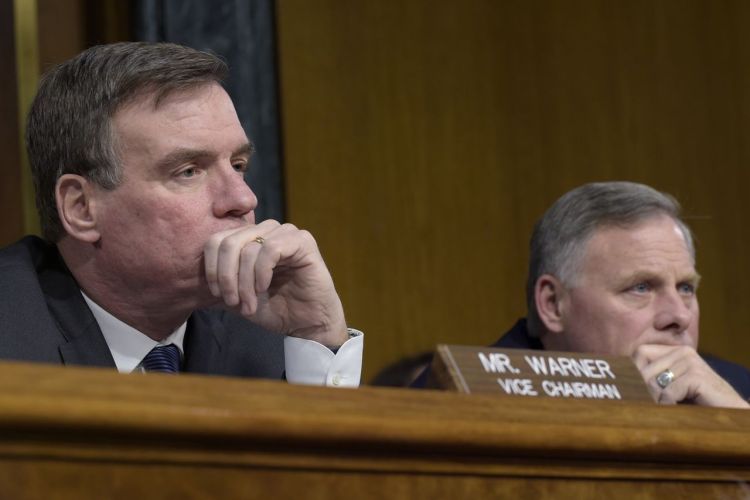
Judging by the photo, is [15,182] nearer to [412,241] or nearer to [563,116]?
[412,241]

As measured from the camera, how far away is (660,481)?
1.20m

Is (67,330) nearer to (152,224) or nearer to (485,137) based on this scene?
(152,224)

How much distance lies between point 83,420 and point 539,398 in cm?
44

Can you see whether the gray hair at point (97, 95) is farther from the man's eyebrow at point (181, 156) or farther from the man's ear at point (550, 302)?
the man's ear at point (550, 302)

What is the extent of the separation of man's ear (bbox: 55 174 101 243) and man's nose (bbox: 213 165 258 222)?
0.19m

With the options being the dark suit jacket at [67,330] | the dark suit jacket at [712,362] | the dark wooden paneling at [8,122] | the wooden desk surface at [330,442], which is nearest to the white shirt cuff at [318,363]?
the dark suit jacket at [67,330]

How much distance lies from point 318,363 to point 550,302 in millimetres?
895

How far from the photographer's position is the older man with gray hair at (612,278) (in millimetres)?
2475

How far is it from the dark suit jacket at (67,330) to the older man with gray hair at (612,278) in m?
0.75

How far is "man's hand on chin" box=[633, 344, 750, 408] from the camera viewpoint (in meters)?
2.04

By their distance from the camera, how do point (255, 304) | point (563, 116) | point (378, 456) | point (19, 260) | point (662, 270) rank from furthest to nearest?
point (563, 116)
point (662, 270)
point (19, 260)
point (255, 304)
point (378, 456)

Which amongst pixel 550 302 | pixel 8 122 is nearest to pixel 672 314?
pixel 550 302

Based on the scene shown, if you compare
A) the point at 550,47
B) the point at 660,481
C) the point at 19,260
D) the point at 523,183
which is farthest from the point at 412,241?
the point at 660,481

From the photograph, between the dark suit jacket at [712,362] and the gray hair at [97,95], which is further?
the dark suit jacket at [712,362]
